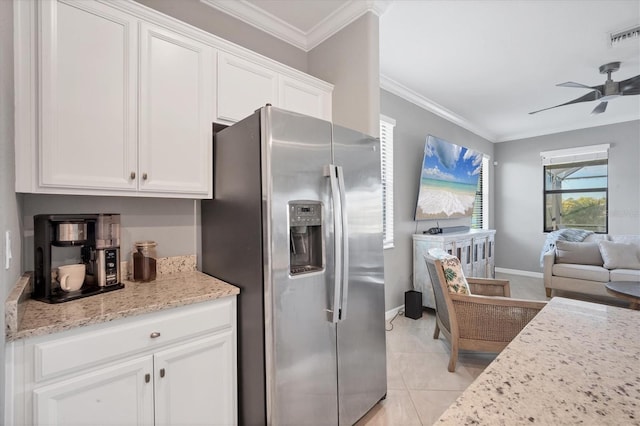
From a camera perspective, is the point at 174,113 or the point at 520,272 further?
the point at 520,272

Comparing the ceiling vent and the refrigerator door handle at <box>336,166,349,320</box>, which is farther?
the ceiling vent

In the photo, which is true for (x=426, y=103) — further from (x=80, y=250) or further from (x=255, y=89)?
(x=80, y=250)

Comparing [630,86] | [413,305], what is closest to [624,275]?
[630,86]

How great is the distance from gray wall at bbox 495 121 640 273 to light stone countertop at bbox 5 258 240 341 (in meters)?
6.39

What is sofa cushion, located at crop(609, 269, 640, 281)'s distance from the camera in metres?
3.81

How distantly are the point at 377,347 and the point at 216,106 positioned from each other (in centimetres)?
182

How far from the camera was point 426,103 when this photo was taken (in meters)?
4.19

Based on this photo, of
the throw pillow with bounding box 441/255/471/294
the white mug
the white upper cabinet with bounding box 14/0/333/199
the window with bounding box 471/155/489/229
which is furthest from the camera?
the window with bounding box 471/155/489/229

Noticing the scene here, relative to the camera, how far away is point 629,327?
0.85 metres

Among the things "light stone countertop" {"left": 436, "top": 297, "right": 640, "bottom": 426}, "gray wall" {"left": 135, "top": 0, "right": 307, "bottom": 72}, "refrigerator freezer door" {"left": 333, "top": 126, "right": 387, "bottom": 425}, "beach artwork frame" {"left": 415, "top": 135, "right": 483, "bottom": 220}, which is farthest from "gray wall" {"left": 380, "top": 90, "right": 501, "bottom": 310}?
"light stone countertop" {"left": 436, "top": 297, "right": 640, "bottom": 426}

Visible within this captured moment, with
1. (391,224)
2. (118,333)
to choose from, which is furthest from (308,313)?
(391,224)

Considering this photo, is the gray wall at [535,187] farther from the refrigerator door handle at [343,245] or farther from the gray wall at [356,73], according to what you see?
the refrigerator door handle at [343,245]

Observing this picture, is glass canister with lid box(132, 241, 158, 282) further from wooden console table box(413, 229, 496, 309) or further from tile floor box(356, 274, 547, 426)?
wooden console table box(413, 229, 496, 309)

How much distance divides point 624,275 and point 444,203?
2.45 m
